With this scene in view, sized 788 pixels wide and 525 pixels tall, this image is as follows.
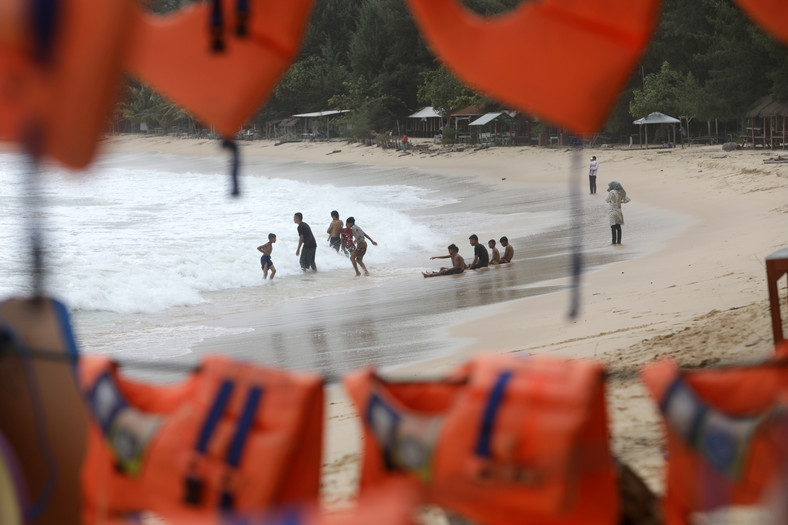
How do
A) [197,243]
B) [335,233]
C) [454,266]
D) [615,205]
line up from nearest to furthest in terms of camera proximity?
[454,266]
[615,205]
[335,233]
[197,243]

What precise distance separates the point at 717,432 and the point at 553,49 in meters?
1.10

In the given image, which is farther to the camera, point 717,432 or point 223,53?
point 223,53

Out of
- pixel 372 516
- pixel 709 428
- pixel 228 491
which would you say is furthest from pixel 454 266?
pixel 372 516

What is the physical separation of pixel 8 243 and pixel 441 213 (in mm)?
10987

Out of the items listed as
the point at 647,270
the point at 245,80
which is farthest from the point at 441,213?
the point at 245,80

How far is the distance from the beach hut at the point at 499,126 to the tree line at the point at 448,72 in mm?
774

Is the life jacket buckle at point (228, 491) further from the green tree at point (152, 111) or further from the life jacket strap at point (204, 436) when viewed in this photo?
the green tree at point (152, 111)

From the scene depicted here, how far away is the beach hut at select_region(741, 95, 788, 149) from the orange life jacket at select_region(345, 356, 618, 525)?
2974cm

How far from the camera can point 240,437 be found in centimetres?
203

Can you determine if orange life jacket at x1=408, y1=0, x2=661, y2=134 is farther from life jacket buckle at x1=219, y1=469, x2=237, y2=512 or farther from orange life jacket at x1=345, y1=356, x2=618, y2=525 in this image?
life jacket buckle at x1=219, y1=469, x2=237, y2=512

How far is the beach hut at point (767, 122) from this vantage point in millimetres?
29328

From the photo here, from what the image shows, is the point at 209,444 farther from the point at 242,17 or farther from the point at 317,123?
the point at 317,123

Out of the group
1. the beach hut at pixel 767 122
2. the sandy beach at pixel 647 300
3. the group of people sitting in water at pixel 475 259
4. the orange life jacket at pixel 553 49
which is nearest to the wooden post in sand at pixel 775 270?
the sandy beach at pixel 647 300

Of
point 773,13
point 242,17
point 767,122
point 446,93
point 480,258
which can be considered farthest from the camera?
point 446,93
